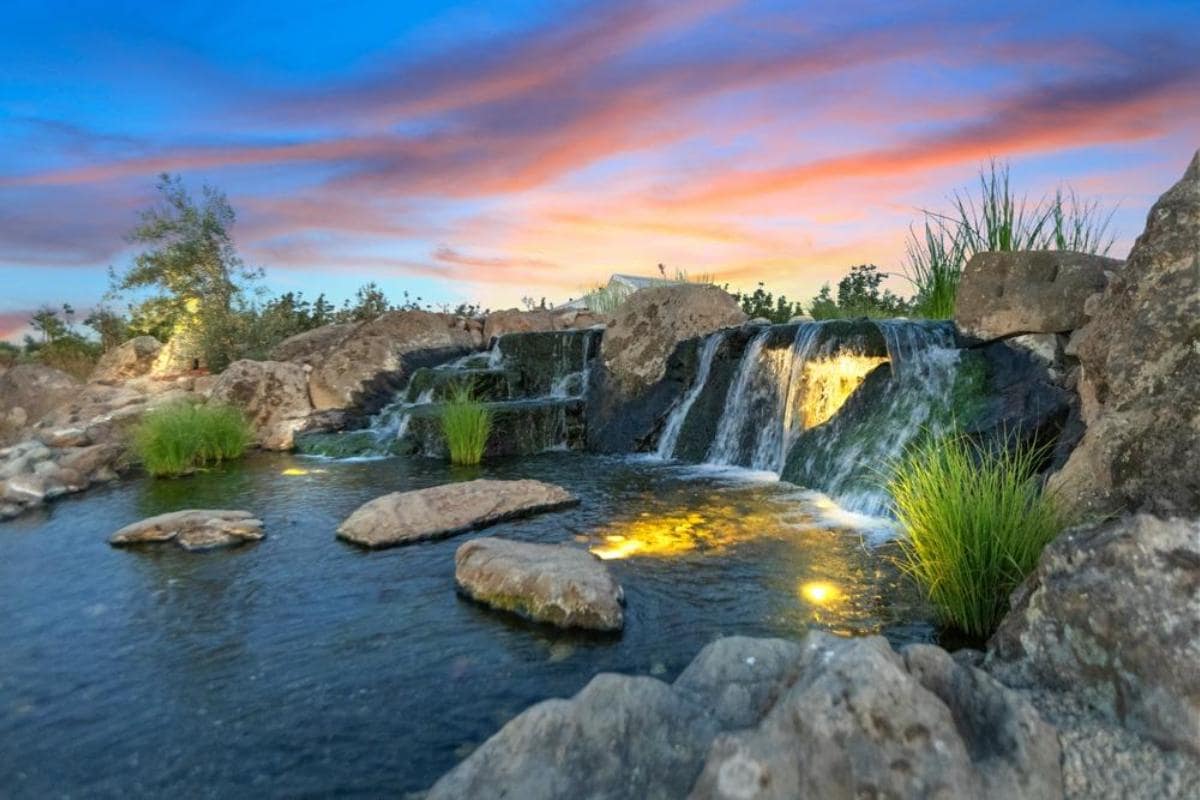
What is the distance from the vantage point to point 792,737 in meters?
2.39

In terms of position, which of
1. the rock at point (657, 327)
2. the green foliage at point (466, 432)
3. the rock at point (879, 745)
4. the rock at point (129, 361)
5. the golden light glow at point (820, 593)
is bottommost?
the golden light glow at point (820, 593)

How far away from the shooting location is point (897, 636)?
489cm

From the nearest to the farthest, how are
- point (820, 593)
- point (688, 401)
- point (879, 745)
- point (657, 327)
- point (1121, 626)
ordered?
1. point (879, 745)
2. point (1121, 626)
3. point (820, 593)
4. point (688, 401)
5. point (657, 327)

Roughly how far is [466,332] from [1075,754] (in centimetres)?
1917

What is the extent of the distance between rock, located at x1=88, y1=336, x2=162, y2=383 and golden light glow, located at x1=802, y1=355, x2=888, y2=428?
17377 millimetres

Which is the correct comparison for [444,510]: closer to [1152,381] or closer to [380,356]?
[1152,381]

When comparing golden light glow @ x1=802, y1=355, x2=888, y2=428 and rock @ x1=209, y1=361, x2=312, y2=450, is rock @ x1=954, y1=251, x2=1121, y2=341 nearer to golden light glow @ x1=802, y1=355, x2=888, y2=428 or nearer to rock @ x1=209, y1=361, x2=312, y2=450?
golden light glow @ x1=802, y1=355, x2=888, y2=428

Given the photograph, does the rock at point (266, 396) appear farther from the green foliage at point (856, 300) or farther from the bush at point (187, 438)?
the green foliage at point (856, 300)

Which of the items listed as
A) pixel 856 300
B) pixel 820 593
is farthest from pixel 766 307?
pixel 820 593

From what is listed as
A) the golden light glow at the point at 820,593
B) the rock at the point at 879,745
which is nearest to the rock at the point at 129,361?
the golden light glow at the point at 820,593

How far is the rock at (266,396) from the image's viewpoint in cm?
1594

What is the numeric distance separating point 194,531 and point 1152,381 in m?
8.43

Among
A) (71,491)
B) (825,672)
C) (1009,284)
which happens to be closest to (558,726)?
(825,672)

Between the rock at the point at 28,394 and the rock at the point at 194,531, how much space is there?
11645mm
